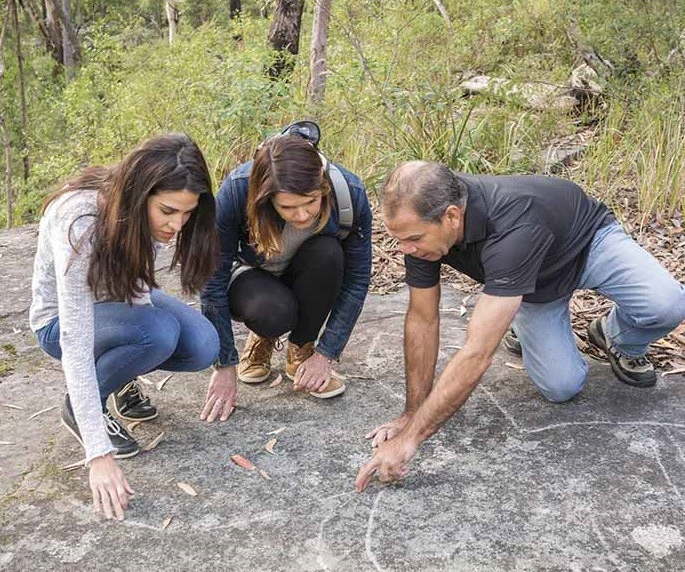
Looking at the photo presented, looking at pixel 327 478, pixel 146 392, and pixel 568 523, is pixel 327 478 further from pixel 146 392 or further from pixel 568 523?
pixel 146 392

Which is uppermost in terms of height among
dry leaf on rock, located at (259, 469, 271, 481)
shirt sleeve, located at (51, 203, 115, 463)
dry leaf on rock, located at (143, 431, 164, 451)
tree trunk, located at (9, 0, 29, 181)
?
shirt sleeve, located at (51, 203, 115, 463)

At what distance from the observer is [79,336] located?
7.13ft

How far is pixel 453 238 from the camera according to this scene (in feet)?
8.16

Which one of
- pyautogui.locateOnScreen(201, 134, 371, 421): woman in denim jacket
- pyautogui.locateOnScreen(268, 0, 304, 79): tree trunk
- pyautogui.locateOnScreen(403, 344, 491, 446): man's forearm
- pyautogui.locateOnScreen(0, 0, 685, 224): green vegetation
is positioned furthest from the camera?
pyautogui.locateOnScreen(268, 0, 304, 79): tree trunk

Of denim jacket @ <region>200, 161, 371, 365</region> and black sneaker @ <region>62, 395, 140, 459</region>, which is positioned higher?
denim jacket @ <region>200, 161, 371, 365</region>

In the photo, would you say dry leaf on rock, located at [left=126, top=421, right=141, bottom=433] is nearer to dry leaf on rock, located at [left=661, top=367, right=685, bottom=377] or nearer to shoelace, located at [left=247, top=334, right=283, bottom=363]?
shoelace, located at [left=247, top=334, right=283, bottom=363]

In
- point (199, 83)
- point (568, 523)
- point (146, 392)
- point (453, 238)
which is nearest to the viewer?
point (568, 523)

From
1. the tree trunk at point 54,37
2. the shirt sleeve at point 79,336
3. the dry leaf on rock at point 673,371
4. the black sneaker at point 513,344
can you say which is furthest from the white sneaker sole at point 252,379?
the tree trunk at point 54,37

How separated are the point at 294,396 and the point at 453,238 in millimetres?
1031

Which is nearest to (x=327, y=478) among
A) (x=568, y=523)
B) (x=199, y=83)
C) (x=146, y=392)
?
(x=568, y=523)

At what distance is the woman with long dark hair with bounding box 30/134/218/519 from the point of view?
85.6 inches

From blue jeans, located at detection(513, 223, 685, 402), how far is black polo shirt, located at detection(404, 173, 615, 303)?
0.20ft

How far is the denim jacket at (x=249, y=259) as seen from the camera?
2771 millimetres

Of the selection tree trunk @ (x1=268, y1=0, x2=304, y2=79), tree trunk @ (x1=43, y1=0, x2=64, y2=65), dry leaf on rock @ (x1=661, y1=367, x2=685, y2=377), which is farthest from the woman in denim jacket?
tree trunk @ (x1=43, y1=0, x2=64, y2=65)
